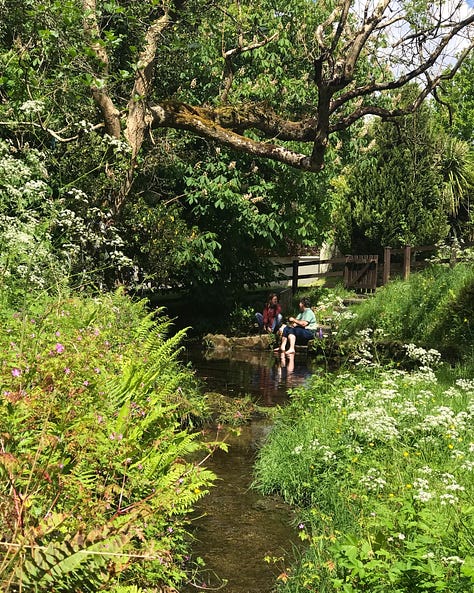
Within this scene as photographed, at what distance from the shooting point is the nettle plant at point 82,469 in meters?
2.53

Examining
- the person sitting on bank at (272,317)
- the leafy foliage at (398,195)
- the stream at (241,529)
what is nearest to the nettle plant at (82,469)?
the stream at (241,529)

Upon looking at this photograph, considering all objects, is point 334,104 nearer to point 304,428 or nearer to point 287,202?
point 304,428

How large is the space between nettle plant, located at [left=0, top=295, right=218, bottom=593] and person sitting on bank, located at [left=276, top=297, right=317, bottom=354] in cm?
1089

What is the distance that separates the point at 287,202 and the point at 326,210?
9.20 ft

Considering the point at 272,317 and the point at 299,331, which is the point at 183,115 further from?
the point at 272,317

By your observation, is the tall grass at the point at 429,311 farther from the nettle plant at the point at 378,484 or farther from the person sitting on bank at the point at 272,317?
the nettle plant at the point at 378,484

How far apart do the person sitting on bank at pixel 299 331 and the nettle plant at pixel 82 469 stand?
35.7ft

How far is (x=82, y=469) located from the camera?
3.90 m

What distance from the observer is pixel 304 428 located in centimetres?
767

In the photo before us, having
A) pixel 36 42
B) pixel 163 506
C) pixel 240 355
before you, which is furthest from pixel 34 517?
pixel 240 355

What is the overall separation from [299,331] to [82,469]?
13642 mm

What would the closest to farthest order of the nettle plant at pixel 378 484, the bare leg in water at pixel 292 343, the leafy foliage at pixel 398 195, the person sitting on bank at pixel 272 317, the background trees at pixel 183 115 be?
the nettle plant at pixel 378 484
the background trees at pixel 183 115
the bare leg in water at pixel 292 343
the person sitting on bank at pixel 272 317
the leafy foliage at pixel 398 195

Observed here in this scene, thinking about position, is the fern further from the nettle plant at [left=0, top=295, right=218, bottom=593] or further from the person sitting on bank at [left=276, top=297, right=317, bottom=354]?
the person sitting on bank at [left=276, top=297, right=317, bottom=354]

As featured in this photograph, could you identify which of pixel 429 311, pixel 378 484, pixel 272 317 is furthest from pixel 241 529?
pixel 272 317
